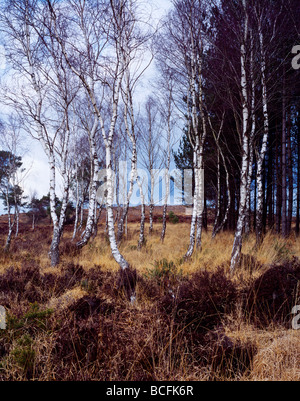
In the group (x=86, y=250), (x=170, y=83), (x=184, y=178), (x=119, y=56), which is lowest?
(x=86, y=250)

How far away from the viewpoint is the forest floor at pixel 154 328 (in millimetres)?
1990

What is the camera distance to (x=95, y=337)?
2377mm

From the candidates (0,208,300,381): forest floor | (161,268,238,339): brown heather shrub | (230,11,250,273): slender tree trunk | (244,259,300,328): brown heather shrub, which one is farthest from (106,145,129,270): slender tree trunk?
(244,259,300,328): brown heather shrub

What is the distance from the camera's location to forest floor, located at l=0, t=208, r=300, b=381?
6.53ft

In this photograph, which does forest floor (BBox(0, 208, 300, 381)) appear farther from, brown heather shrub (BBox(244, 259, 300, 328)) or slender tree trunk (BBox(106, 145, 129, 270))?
slender tree trunk (BBox(106, 145, 129, 270))

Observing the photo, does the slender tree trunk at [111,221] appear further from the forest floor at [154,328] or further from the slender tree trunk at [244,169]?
the slender tree trunk at [244,169]

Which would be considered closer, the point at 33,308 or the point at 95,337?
the point at 95,337

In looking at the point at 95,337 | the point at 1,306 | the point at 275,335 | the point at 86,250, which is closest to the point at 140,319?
the point at 95,337

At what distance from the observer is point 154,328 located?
2557 millimetres

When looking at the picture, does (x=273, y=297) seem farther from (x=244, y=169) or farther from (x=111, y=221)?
(x=111, y=221)

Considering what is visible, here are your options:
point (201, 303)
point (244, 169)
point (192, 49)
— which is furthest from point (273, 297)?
point (192, 49)

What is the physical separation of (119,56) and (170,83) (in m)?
5.37
